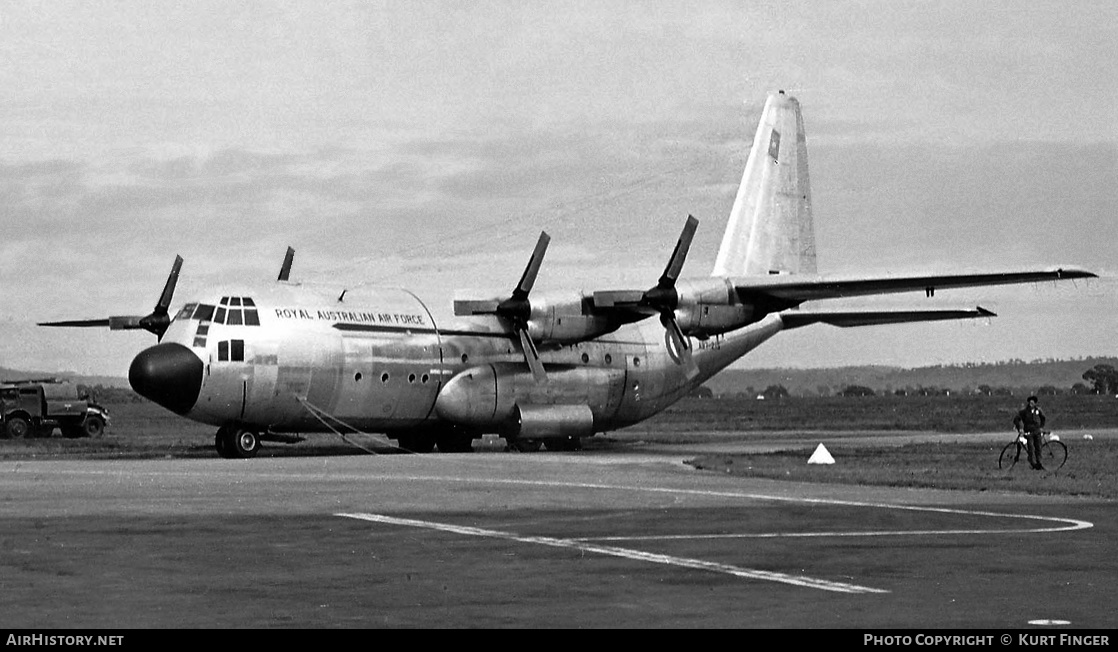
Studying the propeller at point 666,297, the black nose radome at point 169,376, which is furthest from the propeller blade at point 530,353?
the black nose radome at point 169,376

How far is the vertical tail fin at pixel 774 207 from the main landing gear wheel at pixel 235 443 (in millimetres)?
17698

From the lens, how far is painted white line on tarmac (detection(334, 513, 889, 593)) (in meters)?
13.9

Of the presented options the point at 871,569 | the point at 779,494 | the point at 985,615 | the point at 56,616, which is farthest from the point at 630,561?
the point at 779,494

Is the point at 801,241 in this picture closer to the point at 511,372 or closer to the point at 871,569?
the point at 511,372

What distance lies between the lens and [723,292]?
1725 inches

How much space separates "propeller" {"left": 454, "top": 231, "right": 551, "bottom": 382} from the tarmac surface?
15.4 metres

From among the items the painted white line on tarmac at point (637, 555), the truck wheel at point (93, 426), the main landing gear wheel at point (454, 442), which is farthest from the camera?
the truck wheel at point (93, 426)

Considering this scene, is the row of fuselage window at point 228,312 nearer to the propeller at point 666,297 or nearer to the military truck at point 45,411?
the propeller at point 666,297

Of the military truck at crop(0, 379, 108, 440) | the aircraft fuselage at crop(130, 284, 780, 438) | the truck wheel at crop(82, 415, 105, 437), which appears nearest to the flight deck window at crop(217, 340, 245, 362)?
the aircraft fuselage at crop(130, 284, 780, 438)

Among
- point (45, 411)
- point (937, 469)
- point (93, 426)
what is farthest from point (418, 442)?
point (45, 411)

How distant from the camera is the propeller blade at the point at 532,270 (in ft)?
143

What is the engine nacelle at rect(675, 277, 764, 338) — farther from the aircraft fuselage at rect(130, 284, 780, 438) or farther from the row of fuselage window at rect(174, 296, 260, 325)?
the row of fuselage window at rect(174, 296, 260, 325)

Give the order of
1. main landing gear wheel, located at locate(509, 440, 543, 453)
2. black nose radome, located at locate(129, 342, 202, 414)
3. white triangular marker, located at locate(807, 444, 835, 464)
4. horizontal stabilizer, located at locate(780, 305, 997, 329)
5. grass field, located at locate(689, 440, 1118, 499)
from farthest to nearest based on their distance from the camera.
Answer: horizontal stabilizer, located at locate(780, 305, 997, 329) → main landing gear wheel, located at locate(509, 440, 543, 453) → black nose radome, located at locate(129, 342, 202, 414) → white triangular marker, located at locate(807, 444, 835, 464) → grass field, located at locate(689, 440, 1118, 499)
